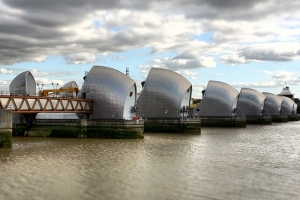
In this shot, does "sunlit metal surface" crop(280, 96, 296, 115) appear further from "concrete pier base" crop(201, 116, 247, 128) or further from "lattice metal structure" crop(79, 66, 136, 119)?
"lattice metal structure" crop(79, 66, 136, 119)

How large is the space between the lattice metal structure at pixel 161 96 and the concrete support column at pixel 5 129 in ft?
82.4

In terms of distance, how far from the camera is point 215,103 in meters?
69.7

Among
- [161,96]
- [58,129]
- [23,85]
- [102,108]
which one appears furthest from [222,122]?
[58,129]

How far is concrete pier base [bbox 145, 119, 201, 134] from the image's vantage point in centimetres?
4947

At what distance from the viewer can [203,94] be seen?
7288cm

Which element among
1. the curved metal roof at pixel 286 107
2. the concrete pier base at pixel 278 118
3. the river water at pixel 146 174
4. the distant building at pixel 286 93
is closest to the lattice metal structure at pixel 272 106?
the concrete pier base at pixel 278 118

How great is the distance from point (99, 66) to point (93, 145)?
51.5 ft

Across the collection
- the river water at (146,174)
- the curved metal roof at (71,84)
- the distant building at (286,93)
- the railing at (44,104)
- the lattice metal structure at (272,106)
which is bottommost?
the river water at (146,174)

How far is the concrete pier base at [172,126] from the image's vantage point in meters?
49.5

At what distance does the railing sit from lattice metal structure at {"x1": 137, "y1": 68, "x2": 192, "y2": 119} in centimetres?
1119

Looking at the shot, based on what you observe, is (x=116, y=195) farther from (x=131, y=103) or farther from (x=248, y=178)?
(x=131, y=103)

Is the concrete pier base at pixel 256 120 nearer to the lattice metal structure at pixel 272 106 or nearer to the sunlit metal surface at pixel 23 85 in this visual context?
the lattice metal structure at pixel 272 106

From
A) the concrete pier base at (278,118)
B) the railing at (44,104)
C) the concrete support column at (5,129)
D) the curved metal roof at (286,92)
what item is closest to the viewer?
the concrete support column at (5,129)

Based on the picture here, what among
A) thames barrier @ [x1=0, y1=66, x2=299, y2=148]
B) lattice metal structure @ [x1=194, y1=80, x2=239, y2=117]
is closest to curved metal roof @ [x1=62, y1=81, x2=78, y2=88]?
thames barrier @ [x1=0, y1=66, x2=299, y2=148]
